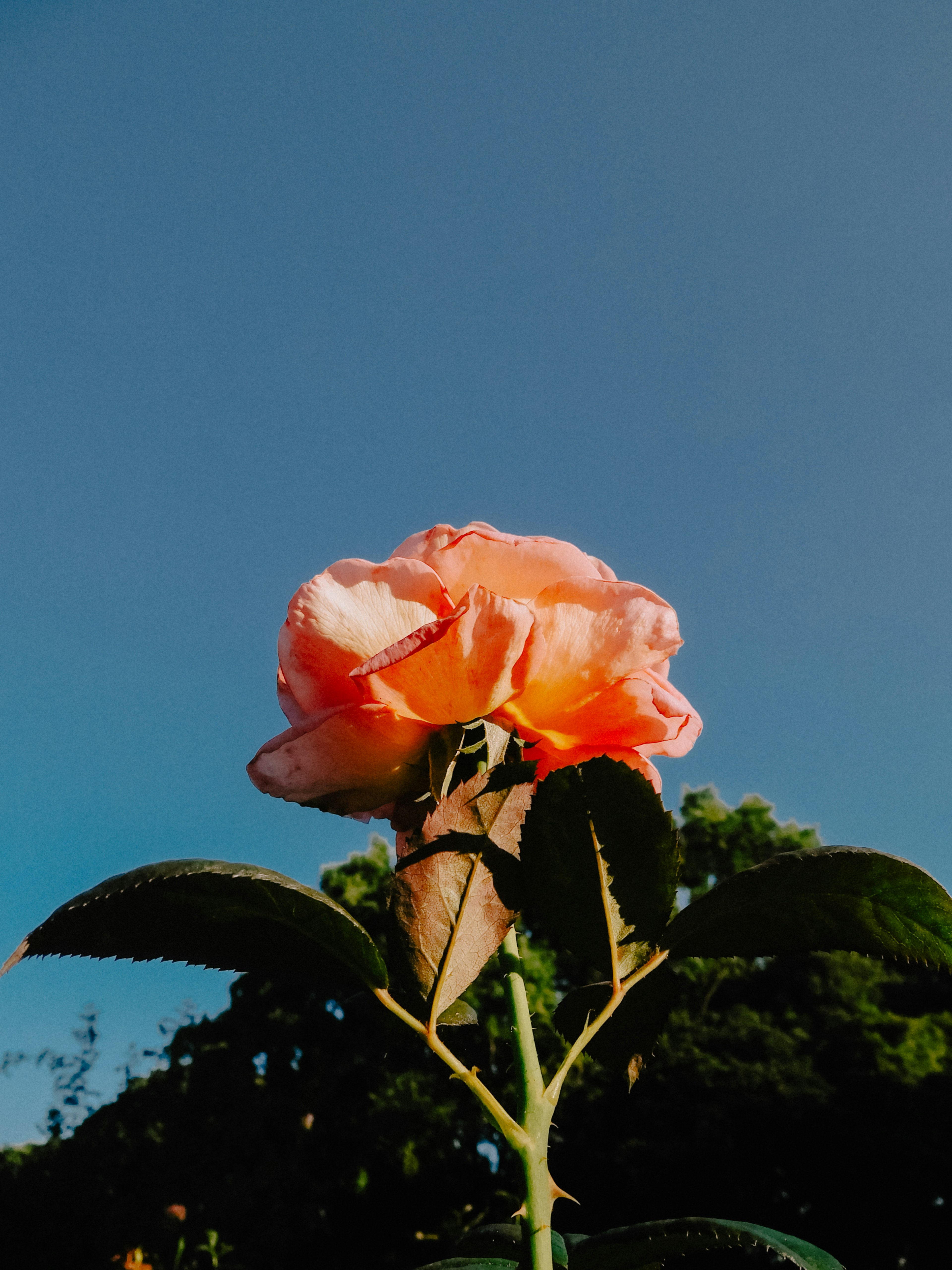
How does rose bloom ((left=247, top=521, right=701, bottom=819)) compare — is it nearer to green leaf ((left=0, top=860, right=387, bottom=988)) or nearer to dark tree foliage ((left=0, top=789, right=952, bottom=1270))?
green leaf ((left=0, top=860, right=387, bottom=988))

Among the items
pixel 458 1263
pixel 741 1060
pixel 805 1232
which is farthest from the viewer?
pixel 741 1060

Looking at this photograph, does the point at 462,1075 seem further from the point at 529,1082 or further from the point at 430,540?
the point at 430,540

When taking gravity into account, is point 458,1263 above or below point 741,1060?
below

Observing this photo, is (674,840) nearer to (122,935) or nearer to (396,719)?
(396,719)

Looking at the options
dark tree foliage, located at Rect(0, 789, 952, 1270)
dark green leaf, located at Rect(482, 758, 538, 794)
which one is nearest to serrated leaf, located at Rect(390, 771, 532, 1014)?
dark green leaf, located at Rect(482, 758, 538, 794)

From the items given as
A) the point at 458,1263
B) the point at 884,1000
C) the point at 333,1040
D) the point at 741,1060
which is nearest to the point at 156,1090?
the point at 333,1040

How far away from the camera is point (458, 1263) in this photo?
653 mm

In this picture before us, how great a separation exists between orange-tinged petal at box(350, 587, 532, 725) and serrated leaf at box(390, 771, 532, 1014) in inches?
2.8

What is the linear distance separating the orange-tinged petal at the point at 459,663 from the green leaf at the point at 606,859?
10cm

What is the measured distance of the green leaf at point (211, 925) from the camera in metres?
0.52

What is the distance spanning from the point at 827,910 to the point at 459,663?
0.32 metres

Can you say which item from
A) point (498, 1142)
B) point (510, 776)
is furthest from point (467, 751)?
point (498, 1142)

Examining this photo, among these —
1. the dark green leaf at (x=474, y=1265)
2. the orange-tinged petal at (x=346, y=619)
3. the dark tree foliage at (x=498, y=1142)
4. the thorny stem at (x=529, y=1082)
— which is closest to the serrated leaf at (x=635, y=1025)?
the thorny stem at (x=529, y=1082)

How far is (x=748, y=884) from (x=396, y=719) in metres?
0.29
